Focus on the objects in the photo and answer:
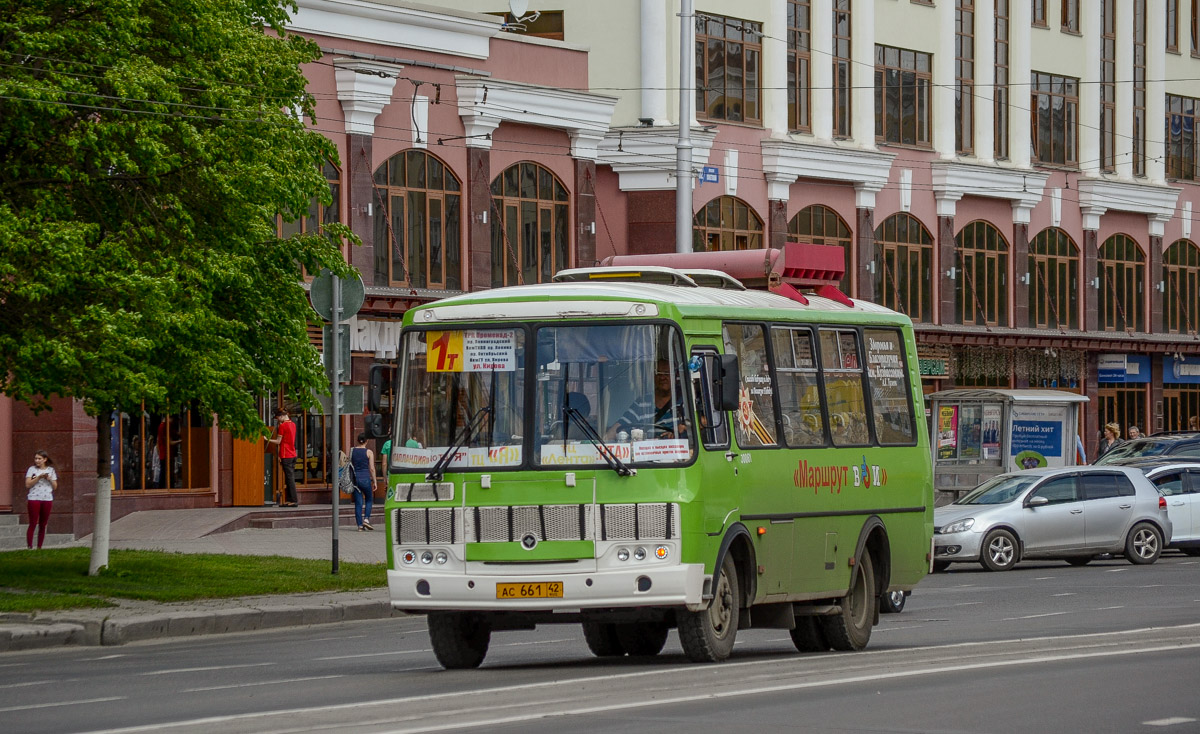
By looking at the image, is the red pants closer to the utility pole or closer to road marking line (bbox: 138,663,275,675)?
the utility pole

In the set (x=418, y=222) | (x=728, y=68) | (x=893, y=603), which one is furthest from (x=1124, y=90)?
(x=893, y=603)

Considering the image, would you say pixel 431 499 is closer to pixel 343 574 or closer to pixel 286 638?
pixel 286 638

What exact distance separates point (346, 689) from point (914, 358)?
694 centimetres

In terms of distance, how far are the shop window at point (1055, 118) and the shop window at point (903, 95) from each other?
4.72 meters

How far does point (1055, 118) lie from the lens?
58156 millimetres

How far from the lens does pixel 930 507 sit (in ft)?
58.2

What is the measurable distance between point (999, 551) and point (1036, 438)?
46.4 feet

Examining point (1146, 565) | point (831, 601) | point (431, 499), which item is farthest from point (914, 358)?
point (1146, 565)

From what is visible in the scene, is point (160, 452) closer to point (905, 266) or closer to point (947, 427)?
point (947, 427)

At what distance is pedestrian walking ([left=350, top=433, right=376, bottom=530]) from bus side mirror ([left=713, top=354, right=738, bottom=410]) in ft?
68.6

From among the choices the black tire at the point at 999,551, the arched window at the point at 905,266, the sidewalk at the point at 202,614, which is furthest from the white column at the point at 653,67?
the black tire at the point at 999,551

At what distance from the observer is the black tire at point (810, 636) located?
648 inches

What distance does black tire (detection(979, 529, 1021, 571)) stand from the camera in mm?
28797

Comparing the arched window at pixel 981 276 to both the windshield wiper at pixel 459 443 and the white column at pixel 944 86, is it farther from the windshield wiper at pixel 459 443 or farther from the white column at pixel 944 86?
the windshield wiper at pixel 459 443
